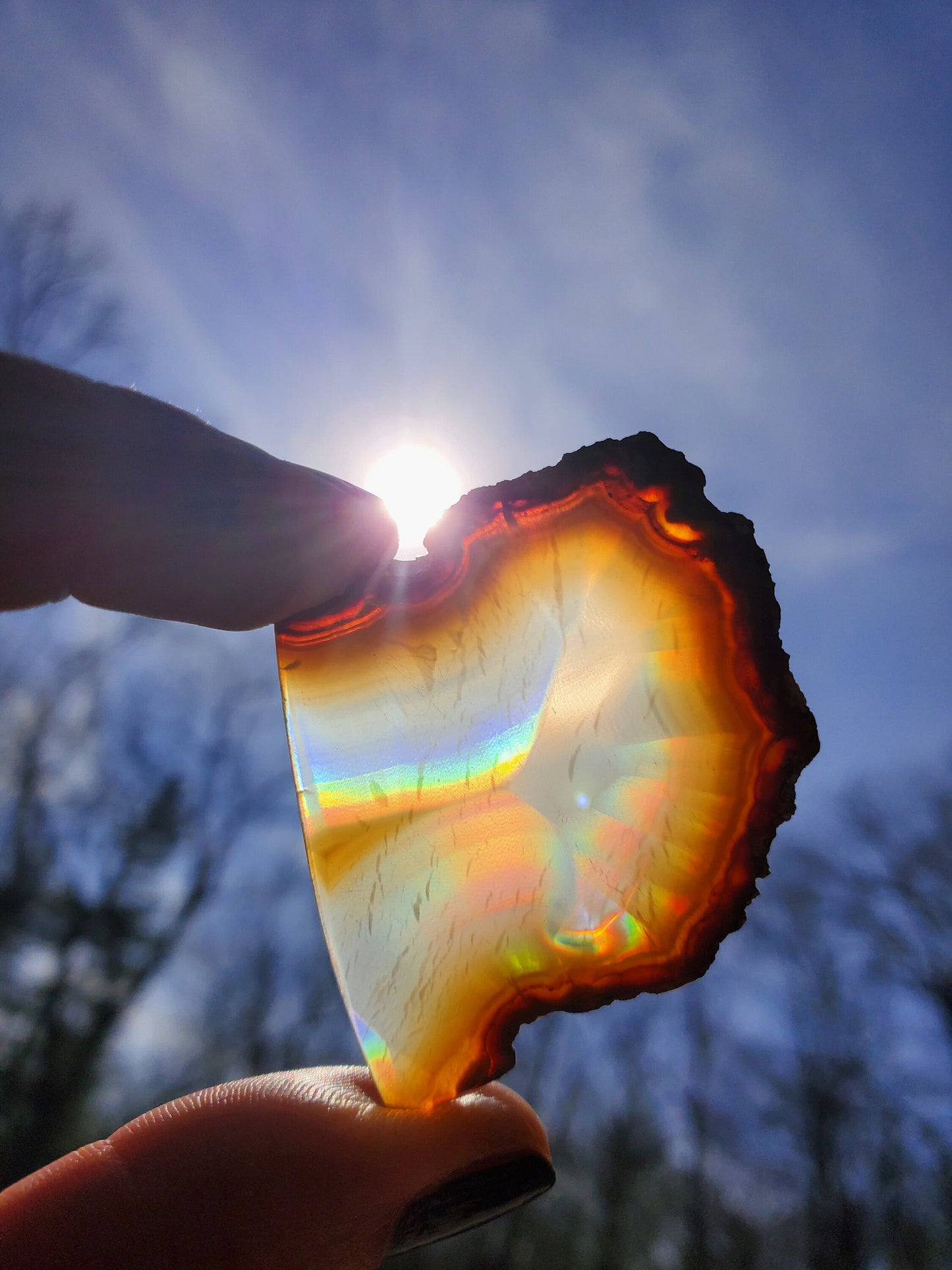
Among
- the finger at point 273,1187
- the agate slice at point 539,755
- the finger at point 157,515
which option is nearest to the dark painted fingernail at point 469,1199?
the finger at point 273,1187

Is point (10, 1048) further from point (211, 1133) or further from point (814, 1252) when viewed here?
point (814, 1252)

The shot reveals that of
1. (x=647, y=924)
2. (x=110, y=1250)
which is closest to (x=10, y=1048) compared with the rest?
(x=110, y=1250)

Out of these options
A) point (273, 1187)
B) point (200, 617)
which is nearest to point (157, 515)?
point (200, 617)

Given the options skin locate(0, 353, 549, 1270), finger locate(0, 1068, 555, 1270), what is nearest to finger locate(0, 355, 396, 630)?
skin locate(0, 353, 549, 1270)

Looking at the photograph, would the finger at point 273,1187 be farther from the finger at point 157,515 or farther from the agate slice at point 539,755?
the finger at point 157,515

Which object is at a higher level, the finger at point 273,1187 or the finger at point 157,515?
the finger at point 157,515

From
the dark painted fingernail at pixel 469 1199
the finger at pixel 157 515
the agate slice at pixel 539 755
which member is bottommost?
the dark painted fingernail at pixel 469 1199

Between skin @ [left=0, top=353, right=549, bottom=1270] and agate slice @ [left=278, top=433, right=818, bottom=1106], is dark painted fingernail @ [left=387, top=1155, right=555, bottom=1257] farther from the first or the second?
agate slice @ [left=278, top=433, right=818, bottom=1106]
